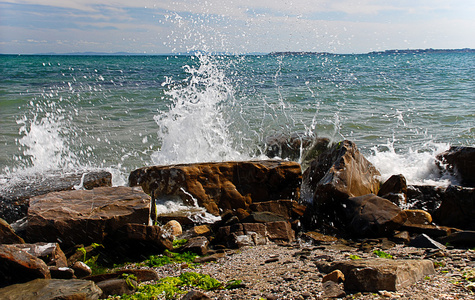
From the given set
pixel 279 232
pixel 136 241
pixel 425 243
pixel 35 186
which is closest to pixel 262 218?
pixel 279 232

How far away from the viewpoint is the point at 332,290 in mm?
2566

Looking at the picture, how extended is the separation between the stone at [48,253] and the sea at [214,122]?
7.26 ft

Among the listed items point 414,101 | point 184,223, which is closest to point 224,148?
point 184,223

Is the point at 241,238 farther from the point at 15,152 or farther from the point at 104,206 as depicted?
the point at 15,152

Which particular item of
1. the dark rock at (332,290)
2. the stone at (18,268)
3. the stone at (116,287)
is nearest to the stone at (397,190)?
the dark rock at (332,290)

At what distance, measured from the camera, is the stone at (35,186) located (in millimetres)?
4457

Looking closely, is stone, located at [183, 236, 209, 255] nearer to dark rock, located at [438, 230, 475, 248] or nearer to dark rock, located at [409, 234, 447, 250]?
dark rock, located at [409, 234, 447, 250]

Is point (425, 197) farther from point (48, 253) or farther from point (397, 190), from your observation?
point (48, 253)

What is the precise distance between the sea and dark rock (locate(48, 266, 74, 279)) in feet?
8.66

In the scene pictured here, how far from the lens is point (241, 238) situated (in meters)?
4.00

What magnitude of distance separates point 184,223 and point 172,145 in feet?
7.91

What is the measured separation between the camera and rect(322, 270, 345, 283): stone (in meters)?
2.71

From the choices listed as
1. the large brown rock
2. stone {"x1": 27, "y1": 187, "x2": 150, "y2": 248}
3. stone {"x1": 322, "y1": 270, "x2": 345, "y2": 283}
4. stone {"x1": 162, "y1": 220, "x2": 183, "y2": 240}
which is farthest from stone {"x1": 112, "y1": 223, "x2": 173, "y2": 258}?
stone {"x1": 322, "y1": 270, "x2": 345, "y2": 283}

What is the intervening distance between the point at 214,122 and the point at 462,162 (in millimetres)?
4054
